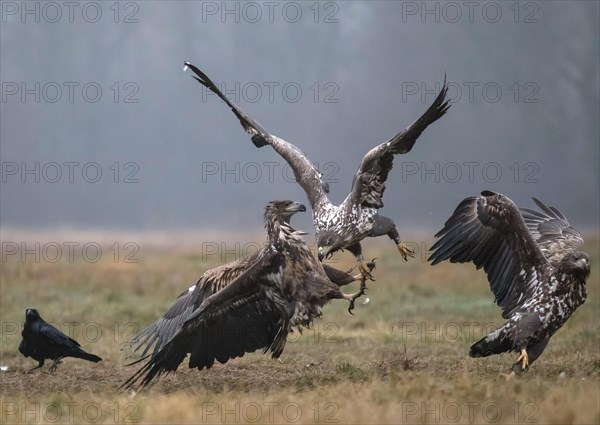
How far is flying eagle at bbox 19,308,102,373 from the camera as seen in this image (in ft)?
36.6

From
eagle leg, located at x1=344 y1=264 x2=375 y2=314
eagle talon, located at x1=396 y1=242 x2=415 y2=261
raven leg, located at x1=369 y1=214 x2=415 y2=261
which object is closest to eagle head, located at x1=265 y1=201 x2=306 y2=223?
eagle leg, located at x1=344 y1=264 x2=375 y2=314

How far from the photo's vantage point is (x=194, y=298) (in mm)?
10203

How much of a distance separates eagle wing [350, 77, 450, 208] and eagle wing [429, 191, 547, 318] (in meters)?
0.80

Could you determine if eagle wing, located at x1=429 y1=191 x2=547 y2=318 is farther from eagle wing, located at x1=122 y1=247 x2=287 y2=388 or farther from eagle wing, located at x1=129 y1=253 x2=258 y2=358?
eagle wing, located at x1=129 y1=253 x2=258 y2=358

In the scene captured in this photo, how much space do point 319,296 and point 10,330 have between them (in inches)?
267

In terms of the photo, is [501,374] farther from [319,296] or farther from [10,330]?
[10,330]

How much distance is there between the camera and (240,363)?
11070mm

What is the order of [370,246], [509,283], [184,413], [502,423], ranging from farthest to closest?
1. [370,246]
2. [509,283]
3. [184,413]
4. [502,423]

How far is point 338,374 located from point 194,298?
1.50 m

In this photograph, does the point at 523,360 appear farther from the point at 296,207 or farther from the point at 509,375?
the point at 296,207

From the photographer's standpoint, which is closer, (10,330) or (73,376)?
(73,376)

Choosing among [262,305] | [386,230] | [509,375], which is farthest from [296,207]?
[509,375]

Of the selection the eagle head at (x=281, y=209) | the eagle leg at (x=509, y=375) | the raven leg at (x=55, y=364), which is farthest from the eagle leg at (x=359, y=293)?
the raven leg at (x=55, y=364)

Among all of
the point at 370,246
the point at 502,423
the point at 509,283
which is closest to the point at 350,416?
the point at 502,423
